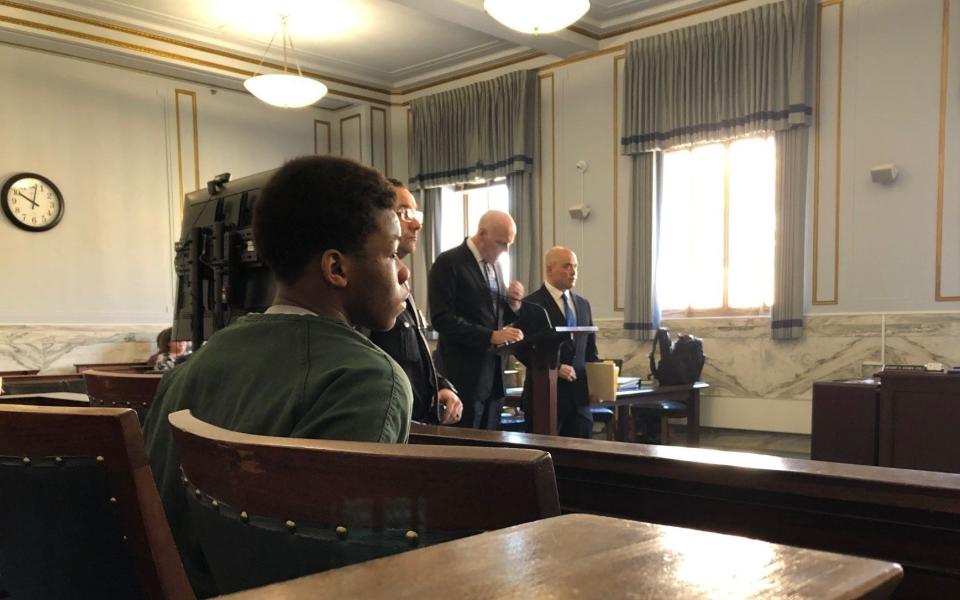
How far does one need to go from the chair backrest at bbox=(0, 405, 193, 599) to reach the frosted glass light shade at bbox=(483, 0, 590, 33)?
4.61 m

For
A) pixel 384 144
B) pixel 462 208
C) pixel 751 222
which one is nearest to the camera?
pixel 751 222

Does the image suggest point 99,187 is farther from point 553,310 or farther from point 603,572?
point 603,572

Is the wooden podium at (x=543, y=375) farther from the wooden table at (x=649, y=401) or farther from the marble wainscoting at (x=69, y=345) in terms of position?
the marble wainscoting at (x=69, y=345)

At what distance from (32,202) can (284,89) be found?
250 centimetres

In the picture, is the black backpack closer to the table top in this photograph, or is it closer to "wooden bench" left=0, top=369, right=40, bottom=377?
the table top

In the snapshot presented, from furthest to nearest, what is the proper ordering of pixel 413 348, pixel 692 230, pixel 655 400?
pixel 692 230
pixel 655 400
pixel 413 348

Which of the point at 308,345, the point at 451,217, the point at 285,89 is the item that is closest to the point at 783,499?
the point at 308,345

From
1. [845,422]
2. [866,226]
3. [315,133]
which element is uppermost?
[315,133]

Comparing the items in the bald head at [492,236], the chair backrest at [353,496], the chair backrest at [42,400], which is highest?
the bald head at [492,236]

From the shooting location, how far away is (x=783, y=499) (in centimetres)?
106

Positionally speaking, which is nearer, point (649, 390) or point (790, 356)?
point (649, 390)

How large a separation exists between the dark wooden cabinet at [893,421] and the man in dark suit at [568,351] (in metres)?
1.28

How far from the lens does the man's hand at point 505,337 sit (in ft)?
10.6

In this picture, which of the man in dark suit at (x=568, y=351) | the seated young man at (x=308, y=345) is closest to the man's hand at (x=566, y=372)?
the man in dark suit at (x=568, y=351)
